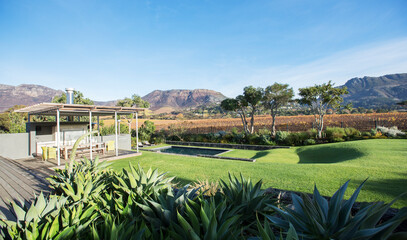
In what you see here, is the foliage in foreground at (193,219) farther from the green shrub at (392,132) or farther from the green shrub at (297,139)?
the green shrub at (392,132)

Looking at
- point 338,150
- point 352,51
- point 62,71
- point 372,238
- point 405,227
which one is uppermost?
point 62,71

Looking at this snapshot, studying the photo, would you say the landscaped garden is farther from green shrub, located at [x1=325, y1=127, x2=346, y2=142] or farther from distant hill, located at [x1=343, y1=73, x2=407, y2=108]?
distant hill, located at [x1=343, y1=73, x2=407, y2=108]

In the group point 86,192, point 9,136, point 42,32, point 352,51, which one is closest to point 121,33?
point 42,32

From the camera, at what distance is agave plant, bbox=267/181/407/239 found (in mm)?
1209

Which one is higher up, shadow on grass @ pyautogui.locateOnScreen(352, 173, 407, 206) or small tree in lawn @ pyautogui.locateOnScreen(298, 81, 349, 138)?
small tree in lawn @ pyautogui.locateOnScreen(298, 81, 349, 138)

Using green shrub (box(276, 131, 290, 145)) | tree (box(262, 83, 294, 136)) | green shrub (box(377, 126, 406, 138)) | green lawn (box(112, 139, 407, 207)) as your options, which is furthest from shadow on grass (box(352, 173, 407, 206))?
tree (box(262, 83, 294, 136))

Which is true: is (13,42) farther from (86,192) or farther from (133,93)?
(86,192)

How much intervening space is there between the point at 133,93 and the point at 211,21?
1141 inches

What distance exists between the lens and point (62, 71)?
3000 cm

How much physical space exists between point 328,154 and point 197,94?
149120 mm

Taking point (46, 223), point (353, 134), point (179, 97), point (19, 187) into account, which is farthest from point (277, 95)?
point (179, 97)

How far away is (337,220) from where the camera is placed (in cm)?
155

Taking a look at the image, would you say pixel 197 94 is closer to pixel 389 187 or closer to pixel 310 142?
pixel 310 142

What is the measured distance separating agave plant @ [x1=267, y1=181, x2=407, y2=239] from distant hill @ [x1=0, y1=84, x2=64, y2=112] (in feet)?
337
